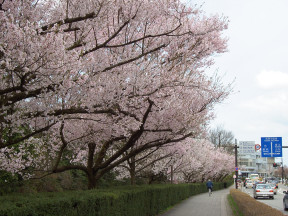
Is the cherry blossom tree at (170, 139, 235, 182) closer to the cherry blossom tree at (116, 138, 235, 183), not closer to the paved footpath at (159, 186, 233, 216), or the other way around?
the cherry blossom tree at (116, 138, 235, 183)

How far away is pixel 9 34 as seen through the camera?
5414 millimetres

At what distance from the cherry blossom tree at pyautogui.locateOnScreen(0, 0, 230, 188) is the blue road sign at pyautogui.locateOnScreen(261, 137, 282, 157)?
75.1 feet

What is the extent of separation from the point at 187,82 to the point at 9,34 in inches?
200

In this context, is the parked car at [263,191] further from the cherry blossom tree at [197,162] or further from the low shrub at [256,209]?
the low shrub at [256,209]

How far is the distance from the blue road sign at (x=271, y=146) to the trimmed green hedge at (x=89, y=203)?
1943 cm

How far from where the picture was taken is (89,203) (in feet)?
25.9

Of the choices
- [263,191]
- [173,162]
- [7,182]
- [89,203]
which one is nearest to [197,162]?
[263,191]

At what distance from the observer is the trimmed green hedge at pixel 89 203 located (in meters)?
5.68

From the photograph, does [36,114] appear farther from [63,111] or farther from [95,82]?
[95,82]

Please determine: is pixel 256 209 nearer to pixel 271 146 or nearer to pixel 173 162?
pixel 173 162

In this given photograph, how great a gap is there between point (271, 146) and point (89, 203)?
29104mm

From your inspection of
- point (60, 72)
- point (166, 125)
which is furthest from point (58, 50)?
point (166, 125)

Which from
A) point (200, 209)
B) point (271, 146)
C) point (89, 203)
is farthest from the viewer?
point (271, 146)

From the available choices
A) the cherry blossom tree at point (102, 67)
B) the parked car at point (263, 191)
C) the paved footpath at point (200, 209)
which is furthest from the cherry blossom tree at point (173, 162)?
the parked car at point (263, 191)
